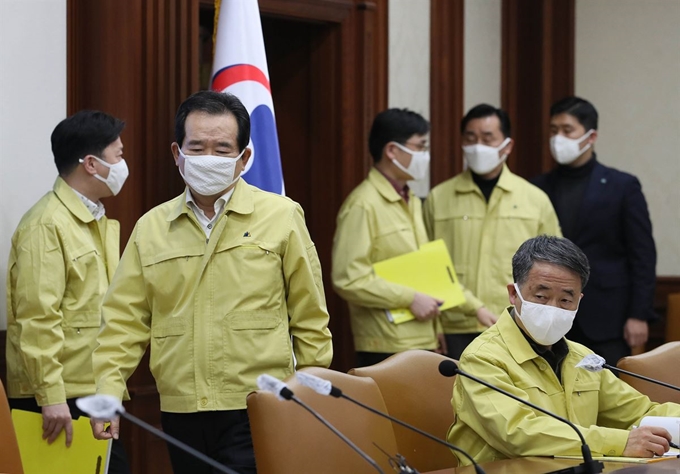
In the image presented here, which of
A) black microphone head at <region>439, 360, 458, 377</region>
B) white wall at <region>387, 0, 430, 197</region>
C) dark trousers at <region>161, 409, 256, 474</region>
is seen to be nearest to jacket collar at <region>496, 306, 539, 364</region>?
black microphone head at <region>439, 360, 458, 377</region>

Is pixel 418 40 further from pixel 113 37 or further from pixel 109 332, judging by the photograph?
pixel 109 332

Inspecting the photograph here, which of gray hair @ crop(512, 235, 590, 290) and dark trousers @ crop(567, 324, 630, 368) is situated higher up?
gray hair @ crop(512, 235, 590, 290)

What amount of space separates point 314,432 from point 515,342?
636mm

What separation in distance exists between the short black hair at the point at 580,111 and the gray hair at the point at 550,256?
2.29 metres

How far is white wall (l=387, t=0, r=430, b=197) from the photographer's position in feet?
18.6

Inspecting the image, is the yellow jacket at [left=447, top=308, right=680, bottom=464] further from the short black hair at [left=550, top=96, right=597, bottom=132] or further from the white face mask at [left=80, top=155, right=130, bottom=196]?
the short black hair at [left=550, top=96, right=597, bottom=132]

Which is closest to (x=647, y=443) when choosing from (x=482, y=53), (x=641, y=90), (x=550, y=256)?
(x=550, y=256)

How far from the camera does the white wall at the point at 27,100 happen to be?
419 cm

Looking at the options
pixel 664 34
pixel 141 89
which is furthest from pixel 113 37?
pixel 664 34

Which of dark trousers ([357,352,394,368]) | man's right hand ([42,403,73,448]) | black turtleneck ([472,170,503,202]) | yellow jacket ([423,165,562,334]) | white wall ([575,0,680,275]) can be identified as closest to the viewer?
man's right hand ([42,403,73,448])

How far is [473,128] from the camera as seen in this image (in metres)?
5.14

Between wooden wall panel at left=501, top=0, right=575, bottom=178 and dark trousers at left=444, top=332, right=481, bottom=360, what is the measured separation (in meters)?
1.58

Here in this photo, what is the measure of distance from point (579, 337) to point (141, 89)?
2267mm

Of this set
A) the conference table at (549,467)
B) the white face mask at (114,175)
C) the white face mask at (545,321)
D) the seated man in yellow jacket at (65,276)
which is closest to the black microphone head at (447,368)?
the conference table at (549,467)
